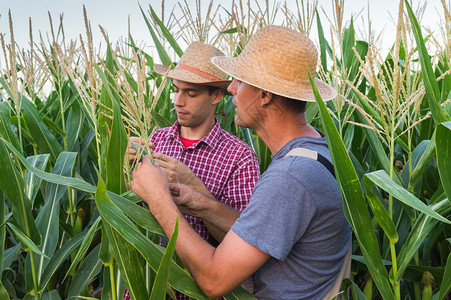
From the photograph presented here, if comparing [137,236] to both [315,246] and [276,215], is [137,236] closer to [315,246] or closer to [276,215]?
[276,215]

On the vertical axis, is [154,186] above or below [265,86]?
below

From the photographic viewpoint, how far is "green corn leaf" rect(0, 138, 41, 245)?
1.69 meters

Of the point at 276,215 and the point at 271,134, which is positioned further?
the point at 271,134

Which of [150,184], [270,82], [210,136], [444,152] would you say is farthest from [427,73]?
[210,136]

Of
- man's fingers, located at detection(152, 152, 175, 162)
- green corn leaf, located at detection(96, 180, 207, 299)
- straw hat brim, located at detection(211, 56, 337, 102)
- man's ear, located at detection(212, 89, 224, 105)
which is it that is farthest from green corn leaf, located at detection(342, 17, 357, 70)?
green corn leaf, located at detection(96, 180, 207, 299)

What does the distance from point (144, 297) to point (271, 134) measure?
658 mm

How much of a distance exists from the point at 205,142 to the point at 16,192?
83cm

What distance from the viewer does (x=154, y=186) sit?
Answer: 1.47 meters

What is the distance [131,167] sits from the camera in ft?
5.11

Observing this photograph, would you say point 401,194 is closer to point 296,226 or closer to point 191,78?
point 296,226

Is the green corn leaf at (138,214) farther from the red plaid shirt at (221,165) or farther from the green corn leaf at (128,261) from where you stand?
the red plaid shirt at (221,165)

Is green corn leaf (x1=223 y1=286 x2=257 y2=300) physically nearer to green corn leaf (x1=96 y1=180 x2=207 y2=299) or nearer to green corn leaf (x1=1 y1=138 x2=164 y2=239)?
green corn leaf (x1=96 y1=180 x2=207 y2=299)

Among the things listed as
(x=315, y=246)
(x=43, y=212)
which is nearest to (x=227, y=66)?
(x=315, y=246)

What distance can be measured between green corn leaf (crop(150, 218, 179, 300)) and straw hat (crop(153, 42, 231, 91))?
3.77 feet
